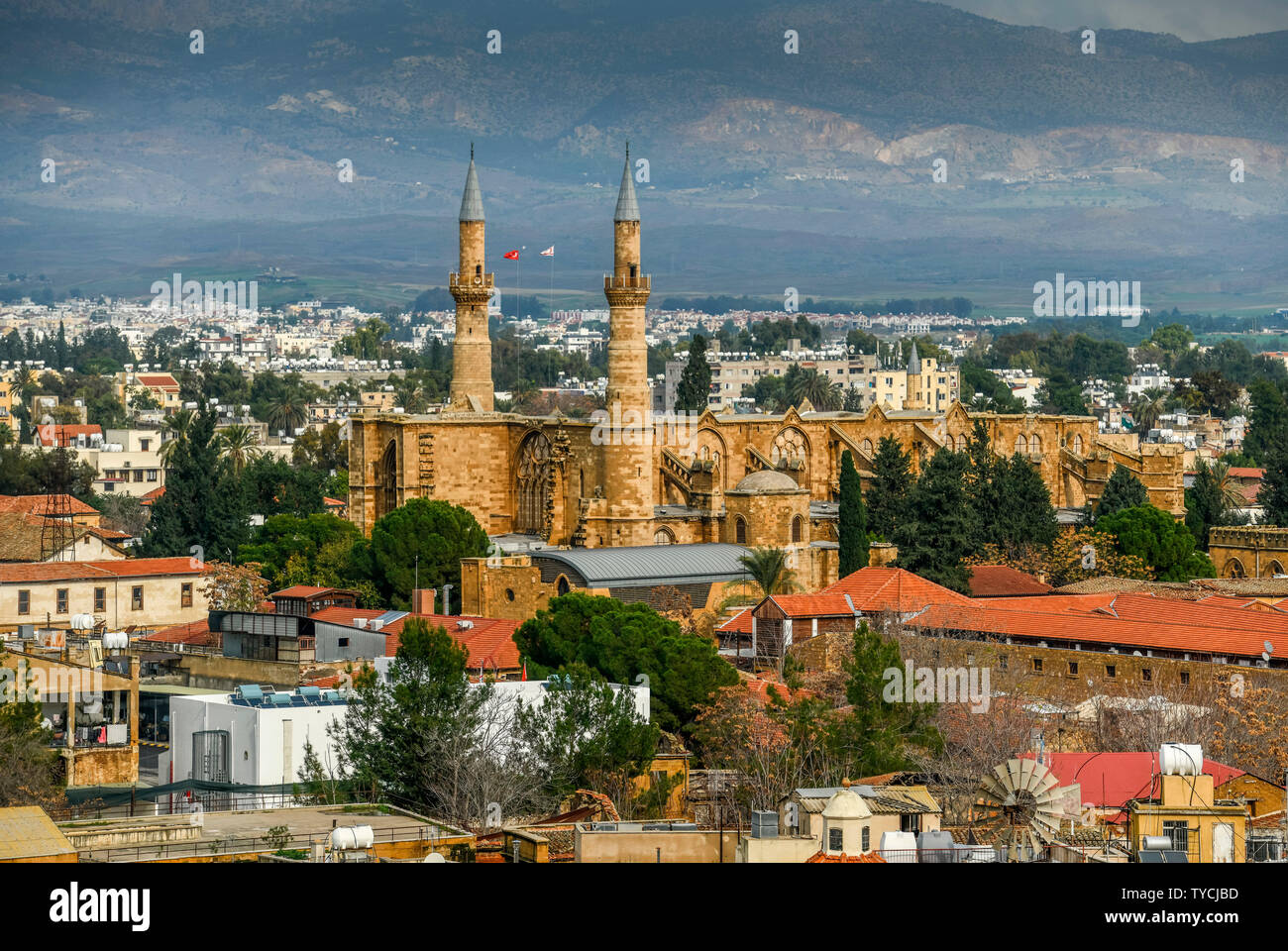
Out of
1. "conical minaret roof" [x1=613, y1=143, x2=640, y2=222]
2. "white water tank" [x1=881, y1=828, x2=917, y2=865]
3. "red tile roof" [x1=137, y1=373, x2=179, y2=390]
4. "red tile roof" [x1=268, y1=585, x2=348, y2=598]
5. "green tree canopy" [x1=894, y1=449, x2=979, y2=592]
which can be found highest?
"conical minaret roof" [x1=613, y1=143, x2=640, y2=222]

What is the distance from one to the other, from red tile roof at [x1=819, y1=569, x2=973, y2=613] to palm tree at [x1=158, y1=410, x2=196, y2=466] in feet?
135

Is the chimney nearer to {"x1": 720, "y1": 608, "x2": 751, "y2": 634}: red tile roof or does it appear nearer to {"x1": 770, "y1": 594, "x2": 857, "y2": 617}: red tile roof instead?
{"x1": 720, "y1": 608, "x2": 751, "y2": 634}: red tile roof

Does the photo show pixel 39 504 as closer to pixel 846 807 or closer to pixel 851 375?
pixel 846 807

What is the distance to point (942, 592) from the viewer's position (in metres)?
59.7

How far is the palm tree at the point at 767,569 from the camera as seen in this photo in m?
62.1

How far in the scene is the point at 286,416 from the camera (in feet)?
484

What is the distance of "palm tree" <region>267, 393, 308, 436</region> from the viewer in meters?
147

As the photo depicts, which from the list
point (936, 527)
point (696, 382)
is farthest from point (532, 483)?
point (696, 382)

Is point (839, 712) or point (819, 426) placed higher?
point (819, 426)

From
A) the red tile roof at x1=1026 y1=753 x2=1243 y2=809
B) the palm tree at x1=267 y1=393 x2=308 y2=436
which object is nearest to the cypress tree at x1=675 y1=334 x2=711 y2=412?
the palm tree at x1=267 y1=393 x2=308 y2=436

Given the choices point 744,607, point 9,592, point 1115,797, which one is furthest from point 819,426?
point 1115,797
